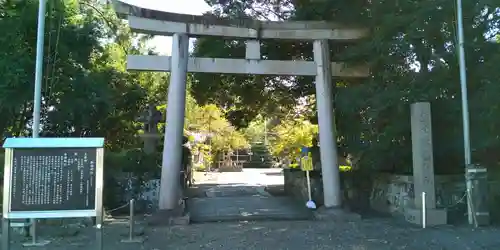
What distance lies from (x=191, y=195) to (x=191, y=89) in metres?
4.25

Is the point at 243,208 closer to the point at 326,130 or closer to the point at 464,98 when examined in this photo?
the point at 326,130

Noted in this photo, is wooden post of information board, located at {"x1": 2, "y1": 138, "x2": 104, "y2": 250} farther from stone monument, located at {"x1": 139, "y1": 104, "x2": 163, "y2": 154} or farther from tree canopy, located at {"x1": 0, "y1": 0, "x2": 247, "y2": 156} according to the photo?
stone monument, located at {"x1": 139, "y1": 104, "x2": 163, "y2": 154}

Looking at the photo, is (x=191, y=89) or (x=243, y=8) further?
(x=191, y=89)

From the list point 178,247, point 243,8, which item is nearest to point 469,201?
point 178,247

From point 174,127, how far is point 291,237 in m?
4.37

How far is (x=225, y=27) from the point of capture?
1323 cm

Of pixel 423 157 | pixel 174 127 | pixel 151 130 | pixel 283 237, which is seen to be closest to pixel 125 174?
pixel 151 130

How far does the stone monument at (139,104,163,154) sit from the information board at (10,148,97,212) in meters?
8.92

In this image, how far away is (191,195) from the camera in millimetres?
18703

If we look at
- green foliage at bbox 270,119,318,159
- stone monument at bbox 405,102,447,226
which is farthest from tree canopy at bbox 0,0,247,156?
green foliage at bbox 270,119,318,159

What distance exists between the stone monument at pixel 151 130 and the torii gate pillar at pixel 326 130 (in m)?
6.47

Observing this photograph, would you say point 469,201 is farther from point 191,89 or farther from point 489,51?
point 191,89

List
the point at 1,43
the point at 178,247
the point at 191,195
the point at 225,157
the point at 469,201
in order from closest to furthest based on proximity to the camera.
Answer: the point at 178,247
the point at 469,201
the point at 1,43
the point at 191,195
the point at 225,157

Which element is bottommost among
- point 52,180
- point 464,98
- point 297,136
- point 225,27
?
point 52,180
